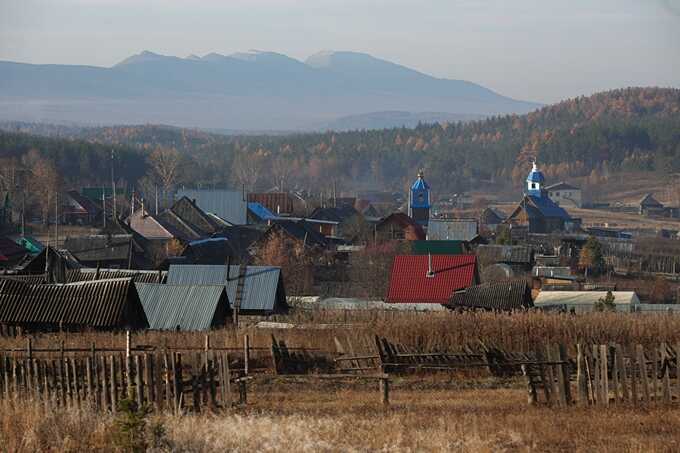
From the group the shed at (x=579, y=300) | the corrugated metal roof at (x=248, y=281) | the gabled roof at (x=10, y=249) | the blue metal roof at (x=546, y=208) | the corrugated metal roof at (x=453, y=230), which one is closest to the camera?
the corrugated metal roof at (x=248, y=281)

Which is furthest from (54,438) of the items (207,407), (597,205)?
(597,205)

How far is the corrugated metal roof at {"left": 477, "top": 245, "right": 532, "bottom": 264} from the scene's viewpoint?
47.2 metres

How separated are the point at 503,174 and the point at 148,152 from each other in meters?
43.2

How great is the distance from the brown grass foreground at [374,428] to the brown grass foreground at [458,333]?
5.75 m

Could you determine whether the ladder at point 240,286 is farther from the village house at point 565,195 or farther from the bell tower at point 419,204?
the village house at point 565,195

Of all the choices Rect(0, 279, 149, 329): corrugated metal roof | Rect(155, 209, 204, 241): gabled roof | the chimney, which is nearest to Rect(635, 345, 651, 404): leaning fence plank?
Rect(0, 279, 149, 329): corrugated metal roof

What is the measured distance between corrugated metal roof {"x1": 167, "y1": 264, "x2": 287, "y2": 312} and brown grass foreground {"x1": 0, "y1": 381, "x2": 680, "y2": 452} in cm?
1272

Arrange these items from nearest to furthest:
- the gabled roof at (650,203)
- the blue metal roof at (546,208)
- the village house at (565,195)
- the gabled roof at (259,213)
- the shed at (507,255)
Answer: the shed at (507,255) < the gabled roof at (259,213) < the blue metal roof at (546,208) < the gabled roof at (650,203) < the village house at (565,195)

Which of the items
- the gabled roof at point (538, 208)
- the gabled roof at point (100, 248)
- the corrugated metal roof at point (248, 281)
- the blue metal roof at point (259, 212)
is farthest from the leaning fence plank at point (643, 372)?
the gabled roof at point (538, 208)

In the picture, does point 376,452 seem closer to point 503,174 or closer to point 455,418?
point 455,418

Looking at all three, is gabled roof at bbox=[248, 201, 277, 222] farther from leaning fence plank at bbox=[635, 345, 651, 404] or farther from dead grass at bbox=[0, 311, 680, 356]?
leaning fence plank at bbox=[635, 345, 651, 404]

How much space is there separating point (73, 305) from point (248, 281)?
7.47 m

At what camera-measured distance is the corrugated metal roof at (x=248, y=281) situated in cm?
3016

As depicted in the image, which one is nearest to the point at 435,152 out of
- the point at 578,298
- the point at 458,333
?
the point at 578,298
